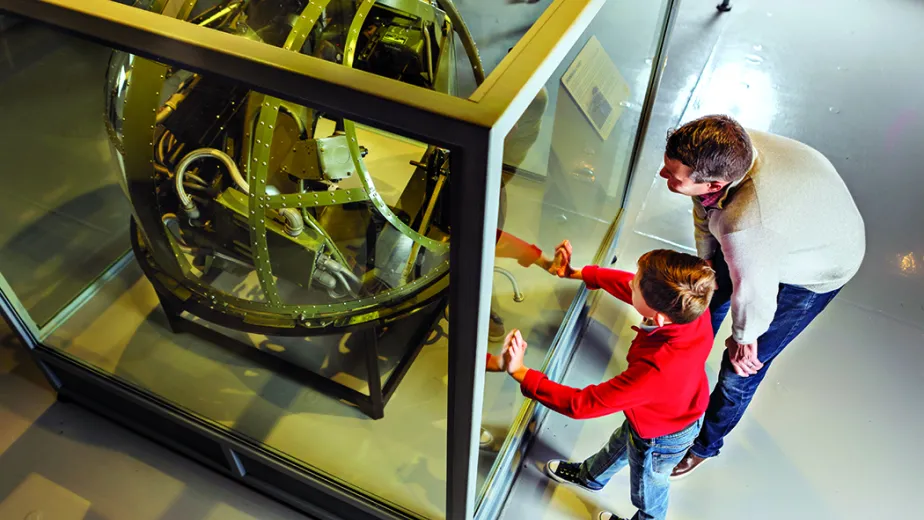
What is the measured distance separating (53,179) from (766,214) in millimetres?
2996

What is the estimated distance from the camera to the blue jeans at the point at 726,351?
6.35 ft

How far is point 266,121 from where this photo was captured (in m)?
1.61

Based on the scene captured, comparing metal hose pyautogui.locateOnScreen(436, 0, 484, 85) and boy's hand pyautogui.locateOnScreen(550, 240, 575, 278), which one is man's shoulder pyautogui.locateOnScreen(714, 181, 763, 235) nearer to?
boy's hand pyautogui.locateOnScreen(550, 240, 575, 278)

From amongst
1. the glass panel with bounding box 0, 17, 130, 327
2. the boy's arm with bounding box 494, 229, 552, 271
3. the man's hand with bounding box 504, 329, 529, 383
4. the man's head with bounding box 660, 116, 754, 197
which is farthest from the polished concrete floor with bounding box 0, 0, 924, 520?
the man's head with bounding box 660, 116, 754, 197

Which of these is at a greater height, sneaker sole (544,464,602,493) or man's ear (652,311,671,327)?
man's ear (652,311,671,327)

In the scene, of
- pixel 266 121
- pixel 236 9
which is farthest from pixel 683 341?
pixel 236 9

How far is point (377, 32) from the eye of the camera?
77.5 inches

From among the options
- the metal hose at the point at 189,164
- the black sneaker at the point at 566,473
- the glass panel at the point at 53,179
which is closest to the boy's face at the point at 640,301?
the black sneaker at the point at 566,473

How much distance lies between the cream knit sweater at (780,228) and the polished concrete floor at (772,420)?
0.86 metres

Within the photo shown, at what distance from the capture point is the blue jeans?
1937 mm

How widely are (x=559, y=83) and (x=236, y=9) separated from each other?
100 cm

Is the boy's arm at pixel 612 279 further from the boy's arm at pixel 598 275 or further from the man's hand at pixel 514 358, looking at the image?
the man's hand at pixel 514 358

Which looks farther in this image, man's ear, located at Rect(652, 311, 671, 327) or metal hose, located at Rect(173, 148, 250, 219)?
metal hose, located at Rect(173, 148, 250, 219)

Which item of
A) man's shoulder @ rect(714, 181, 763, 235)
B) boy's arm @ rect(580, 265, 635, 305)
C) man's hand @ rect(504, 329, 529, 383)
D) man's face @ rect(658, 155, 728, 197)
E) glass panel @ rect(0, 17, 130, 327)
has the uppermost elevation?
man's face @ rect(658, 155, 728, 197)
